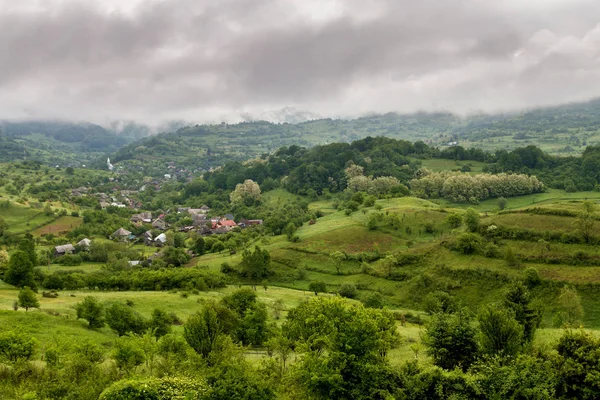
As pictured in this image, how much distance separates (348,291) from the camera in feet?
268

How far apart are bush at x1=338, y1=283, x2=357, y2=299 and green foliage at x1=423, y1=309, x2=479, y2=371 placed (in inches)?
1660

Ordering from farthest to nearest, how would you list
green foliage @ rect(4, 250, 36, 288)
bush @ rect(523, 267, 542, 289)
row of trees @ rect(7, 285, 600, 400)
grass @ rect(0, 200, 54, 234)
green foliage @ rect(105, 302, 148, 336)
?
grass @ rect(0, 200, 54, 234) → green foliage @ rect(4, 250, 36, 288) → bush @ rect(523, 267, 542, 289) → green foliage @ rect(105, 302, 148, 336) → row of trees @ rect(7, 285, 600, 400)

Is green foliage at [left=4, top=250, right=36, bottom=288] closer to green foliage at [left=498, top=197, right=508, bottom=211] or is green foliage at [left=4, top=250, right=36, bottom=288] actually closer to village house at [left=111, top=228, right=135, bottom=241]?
village house at [left=111, top=228, right=135, bottom=241]

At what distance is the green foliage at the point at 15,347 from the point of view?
1444 inches

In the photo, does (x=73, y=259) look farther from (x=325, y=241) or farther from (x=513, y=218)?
(x=513, y=218)

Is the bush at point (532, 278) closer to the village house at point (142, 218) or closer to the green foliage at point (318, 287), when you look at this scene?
the green foliage at point (318, 287)

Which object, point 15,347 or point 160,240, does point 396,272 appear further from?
point 160,240

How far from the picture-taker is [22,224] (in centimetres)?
15312

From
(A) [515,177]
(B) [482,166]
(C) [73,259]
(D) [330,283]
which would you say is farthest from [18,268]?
(B) [482,166]

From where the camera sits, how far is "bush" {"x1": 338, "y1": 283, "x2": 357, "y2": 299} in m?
81.7

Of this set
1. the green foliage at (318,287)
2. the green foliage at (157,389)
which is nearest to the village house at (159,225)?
the green foliage at (318,287)

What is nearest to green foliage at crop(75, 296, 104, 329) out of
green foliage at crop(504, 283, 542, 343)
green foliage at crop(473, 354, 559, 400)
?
green foliage at crop(473, 354, 559, 400)

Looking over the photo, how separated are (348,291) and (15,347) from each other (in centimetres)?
5705

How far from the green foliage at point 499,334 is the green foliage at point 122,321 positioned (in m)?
40.4
